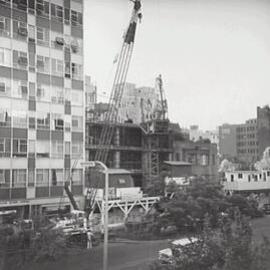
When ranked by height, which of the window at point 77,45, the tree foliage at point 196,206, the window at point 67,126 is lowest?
the tree foliage at point 196,206

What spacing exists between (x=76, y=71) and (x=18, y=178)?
110 cm

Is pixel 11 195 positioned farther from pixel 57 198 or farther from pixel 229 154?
pixel 229 154

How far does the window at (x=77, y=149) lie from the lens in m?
3.49

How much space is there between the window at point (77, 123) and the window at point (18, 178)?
61 cm

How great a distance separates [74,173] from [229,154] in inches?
63.5

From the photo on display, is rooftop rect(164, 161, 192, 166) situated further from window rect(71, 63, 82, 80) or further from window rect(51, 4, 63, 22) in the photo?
window rect(51, 4, 63, 22)

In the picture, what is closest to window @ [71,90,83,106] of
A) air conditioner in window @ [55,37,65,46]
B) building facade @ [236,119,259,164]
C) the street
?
air conditioner in window @ [55,37,65,46]

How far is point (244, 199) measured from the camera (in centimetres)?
388

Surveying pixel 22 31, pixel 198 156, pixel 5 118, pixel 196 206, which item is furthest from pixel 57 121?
pixel 196 206

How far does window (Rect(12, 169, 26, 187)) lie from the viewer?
3193 millimetres

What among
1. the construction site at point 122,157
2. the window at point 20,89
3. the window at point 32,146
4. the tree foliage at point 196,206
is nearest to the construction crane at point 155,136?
the construction site at point 122,157

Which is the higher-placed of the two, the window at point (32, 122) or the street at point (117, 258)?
the window at point (32, 122)

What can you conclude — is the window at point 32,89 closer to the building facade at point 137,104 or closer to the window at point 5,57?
the window at point 5,57

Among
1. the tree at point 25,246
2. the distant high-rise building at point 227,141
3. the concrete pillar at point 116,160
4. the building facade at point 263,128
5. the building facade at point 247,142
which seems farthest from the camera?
the building facade at point 263,128
